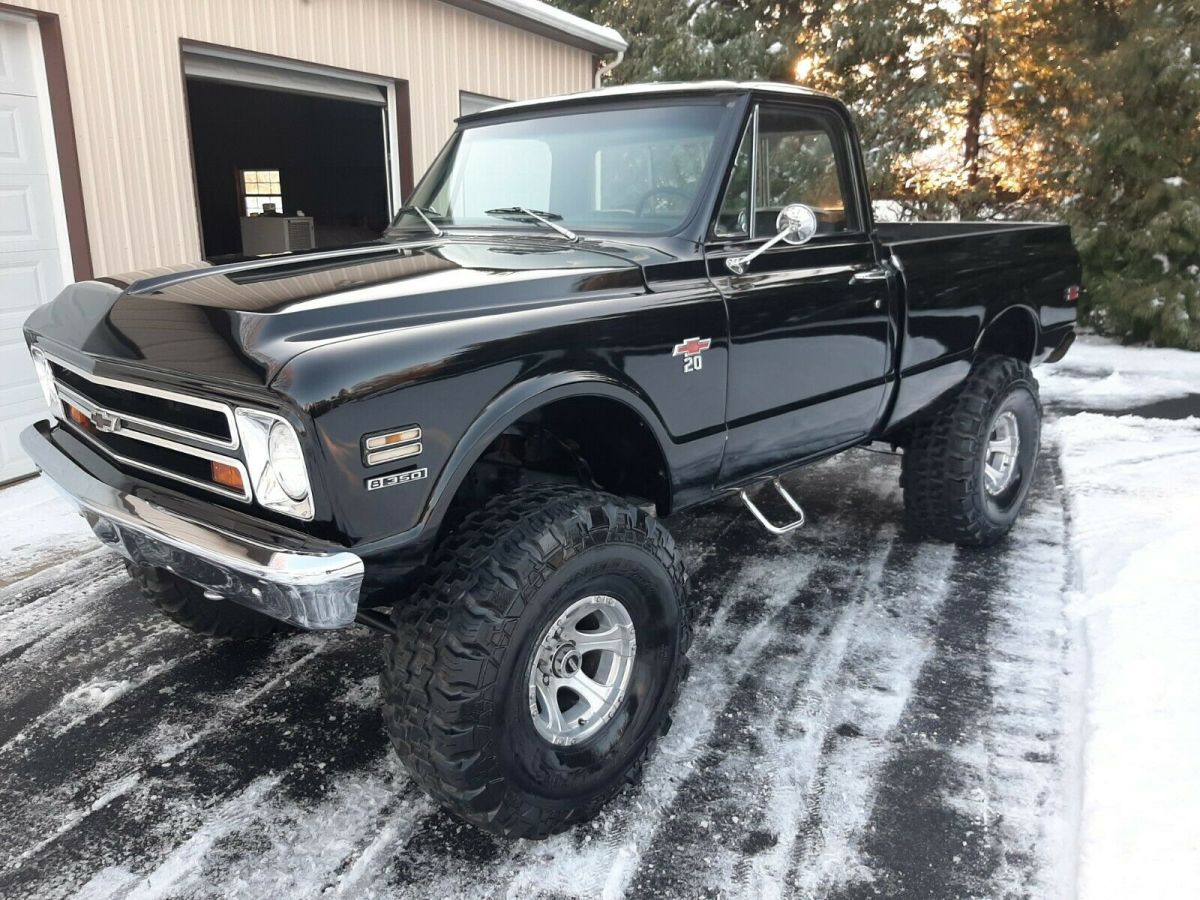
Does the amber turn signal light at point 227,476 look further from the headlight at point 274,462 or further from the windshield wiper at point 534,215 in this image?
the windshield wiper at point 534,215

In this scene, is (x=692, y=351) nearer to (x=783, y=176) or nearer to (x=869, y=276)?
(x=783, y=176)

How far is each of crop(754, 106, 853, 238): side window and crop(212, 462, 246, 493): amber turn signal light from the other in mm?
1999

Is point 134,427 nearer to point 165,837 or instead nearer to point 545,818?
point 165,837

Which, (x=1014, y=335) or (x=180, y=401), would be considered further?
(x=1014, y=335)

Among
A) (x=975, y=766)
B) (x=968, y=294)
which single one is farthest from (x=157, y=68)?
(x=975, y=766)

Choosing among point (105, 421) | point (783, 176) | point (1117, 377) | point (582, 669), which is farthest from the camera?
point (1117, 377)

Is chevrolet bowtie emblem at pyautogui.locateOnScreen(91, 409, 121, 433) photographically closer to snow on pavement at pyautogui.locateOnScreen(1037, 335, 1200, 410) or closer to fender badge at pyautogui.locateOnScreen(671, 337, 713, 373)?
fender badge at pyautogui.locateOnScreen(671, 337, 713, 373)

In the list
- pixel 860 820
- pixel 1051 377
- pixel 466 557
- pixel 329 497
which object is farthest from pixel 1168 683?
pixel 1051 377

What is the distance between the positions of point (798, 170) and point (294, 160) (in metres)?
15.9

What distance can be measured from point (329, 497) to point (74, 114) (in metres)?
4.87

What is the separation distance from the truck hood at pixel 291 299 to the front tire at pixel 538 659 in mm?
585

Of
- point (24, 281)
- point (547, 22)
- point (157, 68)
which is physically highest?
point (547, 22)

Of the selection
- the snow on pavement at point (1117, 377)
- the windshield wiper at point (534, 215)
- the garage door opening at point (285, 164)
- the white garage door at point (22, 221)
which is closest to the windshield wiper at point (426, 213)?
the windshield wiper at point (534, 215)

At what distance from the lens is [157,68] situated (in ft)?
20.0
